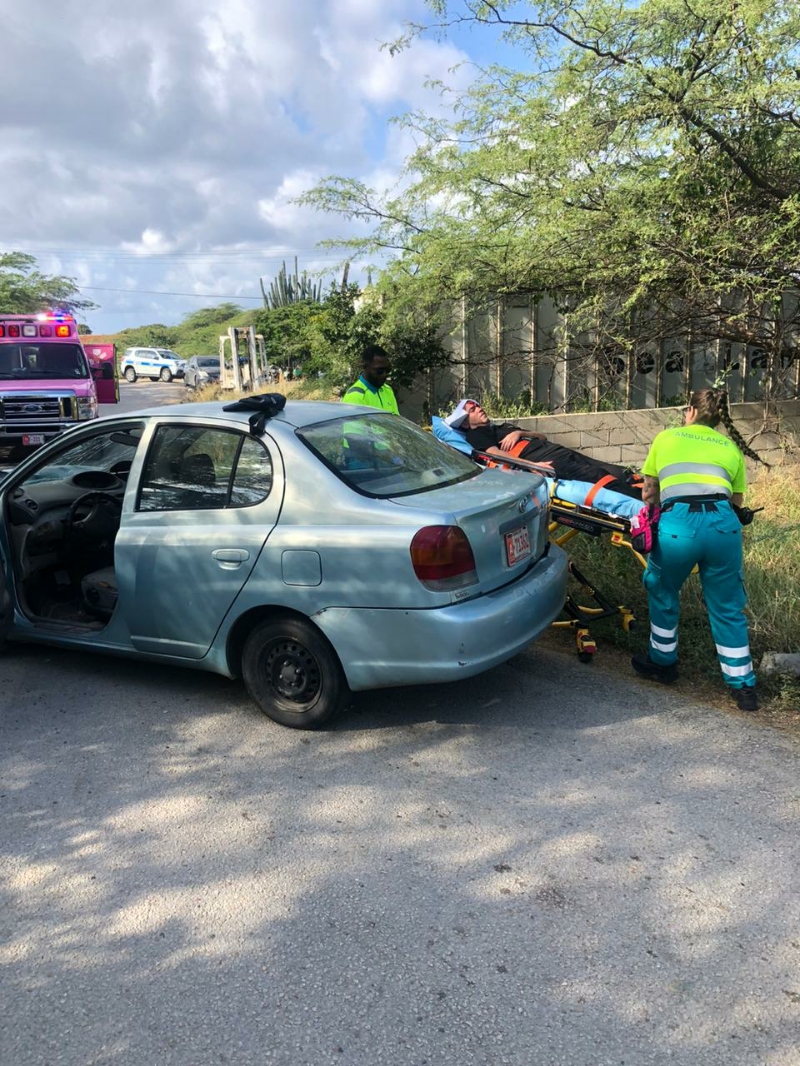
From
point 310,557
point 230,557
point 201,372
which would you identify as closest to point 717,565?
point 310,557

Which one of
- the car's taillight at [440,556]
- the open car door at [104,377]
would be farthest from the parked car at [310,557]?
the open car door at [104,377]

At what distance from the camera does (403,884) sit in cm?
290

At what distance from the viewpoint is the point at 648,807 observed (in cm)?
335

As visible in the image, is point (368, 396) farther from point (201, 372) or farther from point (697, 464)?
A: point (201, 372)

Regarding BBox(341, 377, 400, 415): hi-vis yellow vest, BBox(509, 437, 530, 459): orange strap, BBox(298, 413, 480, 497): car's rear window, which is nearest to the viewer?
BBox(298, 413, 480, 497): car's rear window

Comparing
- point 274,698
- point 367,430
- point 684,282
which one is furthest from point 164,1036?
point 684,282

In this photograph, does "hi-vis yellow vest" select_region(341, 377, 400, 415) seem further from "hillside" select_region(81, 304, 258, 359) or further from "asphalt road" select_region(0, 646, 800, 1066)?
"hillside" select_region(81, 304, 258, 359)

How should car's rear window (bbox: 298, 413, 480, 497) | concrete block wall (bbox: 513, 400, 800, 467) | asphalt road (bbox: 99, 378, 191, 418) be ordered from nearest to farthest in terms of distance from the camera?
car's rear window (bbox: 298, 413, 480, 497)
concrete block wall (bbox: 513, 400, 800, 467)
asphalt road (bbox: 99, 378, 191, 418)

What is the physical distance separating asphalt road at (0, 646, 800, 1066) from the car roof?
1.57 meters

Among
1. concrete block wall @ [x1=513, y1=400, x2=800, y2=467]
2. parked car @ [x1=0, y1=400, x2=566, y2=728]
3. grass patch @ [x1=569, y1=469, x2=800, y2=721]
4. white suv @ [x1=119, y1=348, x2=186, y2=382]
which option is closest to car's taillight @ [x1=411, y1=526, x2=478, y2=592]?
parked car @ [x1=0, y1=400, x2=566, y2=728]

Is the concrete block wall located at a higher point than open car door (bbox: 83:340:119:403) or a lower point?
lower

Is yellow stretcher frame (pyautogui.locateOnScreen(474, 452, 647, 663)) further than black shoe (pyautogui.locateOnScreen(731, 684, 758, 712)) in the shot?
Yes

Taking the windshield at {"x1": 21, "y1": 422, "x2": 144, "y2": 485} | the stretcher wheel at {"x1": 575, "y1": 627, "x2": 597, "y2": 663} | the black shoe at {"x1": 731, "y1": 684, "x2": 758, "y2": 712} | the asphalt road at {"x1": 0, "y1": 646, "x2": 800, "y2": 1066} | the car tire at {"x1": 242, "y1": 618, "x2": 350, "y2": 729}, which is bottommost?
the asphalt road at {"x1": 0, "y1": 646, "x2": 800, "y2": 1066}

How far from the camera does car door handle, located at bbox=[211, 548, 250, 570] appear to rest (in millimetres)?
3998
